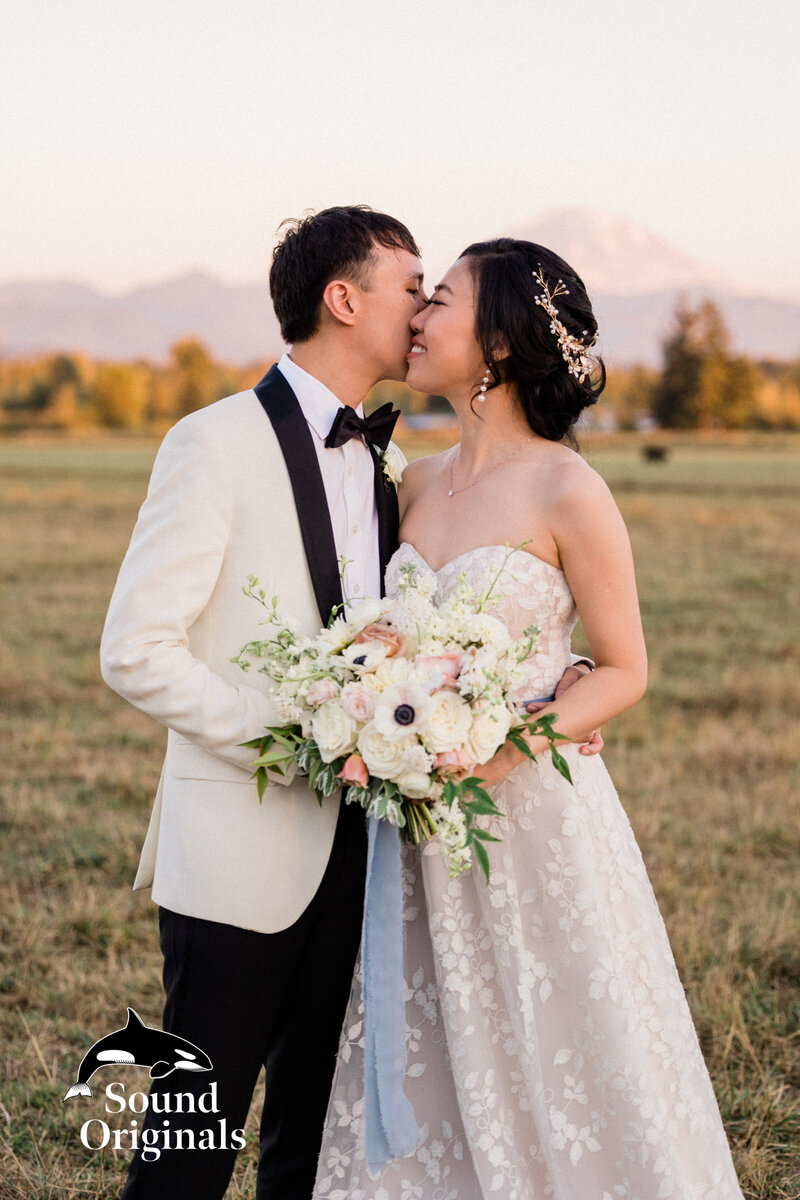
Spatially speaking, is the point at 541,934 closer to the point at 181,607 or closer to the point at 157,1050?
the point at 157,1050

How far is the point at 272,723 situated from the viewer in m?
2.70

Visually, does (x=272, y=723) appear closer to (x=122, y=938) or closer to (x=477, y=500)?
(x=477, y=500)

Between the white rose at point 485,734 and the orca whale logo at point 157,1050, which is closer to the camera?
the white rose at point 485,734

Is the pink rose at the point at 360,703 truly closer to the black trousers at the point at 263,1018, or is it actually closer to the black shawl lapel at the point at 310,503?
the black shawl lapel at the point at 310,503

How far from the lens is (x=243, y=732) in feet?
8.73

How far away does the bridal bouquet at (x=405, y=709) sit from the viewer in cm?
240

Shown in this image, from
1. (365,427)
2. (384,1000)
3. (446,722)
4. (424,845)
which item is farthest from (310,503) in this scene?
(384,1000)

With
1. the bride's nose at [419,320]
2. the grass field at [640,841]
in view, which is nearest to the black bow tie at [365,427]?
the bride's nose at [419,320]

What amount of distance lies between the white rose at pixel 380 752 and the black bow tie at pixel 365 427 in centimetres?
89

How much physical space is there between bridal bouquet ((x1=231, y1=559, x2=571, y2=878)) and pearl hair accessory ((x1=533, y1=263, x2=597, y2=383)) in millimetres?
864

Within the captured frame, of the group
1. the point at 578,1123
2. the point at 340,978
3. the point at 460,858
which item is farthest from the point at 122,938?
the point at 460,858

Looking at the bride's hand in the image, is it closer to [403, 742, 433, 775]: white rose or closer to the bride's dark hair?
[403, 742, 433, 775]: white rose

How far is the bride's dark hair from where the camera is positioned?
311 cm

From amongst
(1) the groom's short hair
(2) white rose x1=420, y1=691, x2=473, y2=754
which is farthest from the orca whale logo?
(1) the groom's short hair
